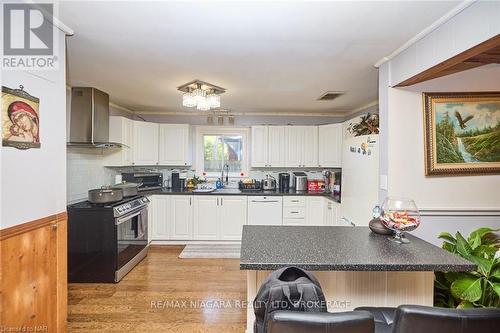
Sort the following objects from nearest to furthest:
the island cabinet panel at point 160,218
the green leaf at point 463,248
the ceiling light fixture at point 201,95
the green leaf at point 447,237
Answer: the green leaf at point 463,248, the green leaf at point 447,237, the ceiling light fixture at point 201,95, the island cabinet panel at point 160,218

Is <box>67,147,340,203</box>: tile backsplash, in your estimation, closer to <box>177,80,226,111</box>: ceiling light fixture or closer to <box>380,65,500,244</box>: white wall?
<box>177,80,226,111</box>: ceiling light fixture

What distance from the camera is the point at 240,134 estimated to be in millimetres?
4984

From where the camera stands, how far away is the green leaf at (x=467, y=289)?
1.61 metres

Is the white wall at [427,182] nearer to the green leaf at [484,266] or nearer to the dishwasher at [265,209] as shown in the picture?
the green leaf at [484,266]

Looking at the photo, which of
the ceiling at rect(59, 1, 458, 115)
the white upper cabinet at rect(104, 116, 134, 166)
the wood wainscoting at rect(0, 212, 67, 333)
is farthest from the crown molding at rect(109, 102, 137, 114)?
the wood wainscoting at rect(0, 212, 67, 333)

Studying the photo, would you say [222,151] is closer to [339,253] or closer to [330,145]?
[330,145]

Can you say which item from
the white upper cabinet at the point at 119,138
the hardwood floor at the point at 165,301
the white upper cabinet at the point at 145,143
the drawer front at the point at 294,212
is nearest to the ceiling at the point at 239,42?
the white upper cabinet at the point at 119,138

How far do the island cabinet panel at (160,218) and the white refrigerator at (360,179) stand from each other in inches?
108

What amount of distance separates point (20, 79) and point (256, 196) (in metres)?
3.32

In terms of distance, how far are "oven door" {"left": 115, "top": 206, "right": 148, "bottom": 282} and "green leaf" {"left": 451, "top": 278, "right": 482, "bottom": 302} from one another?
10.4ft

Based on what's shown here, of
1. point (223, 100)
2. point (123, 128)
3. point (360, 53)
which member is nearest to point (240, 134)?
point (223, 100)

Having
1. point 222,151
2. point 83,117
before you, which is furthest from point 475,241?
point 83,117

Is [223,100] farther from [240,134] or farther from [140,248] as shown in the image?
[140,248]

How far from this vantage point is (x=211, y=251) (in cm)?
394
